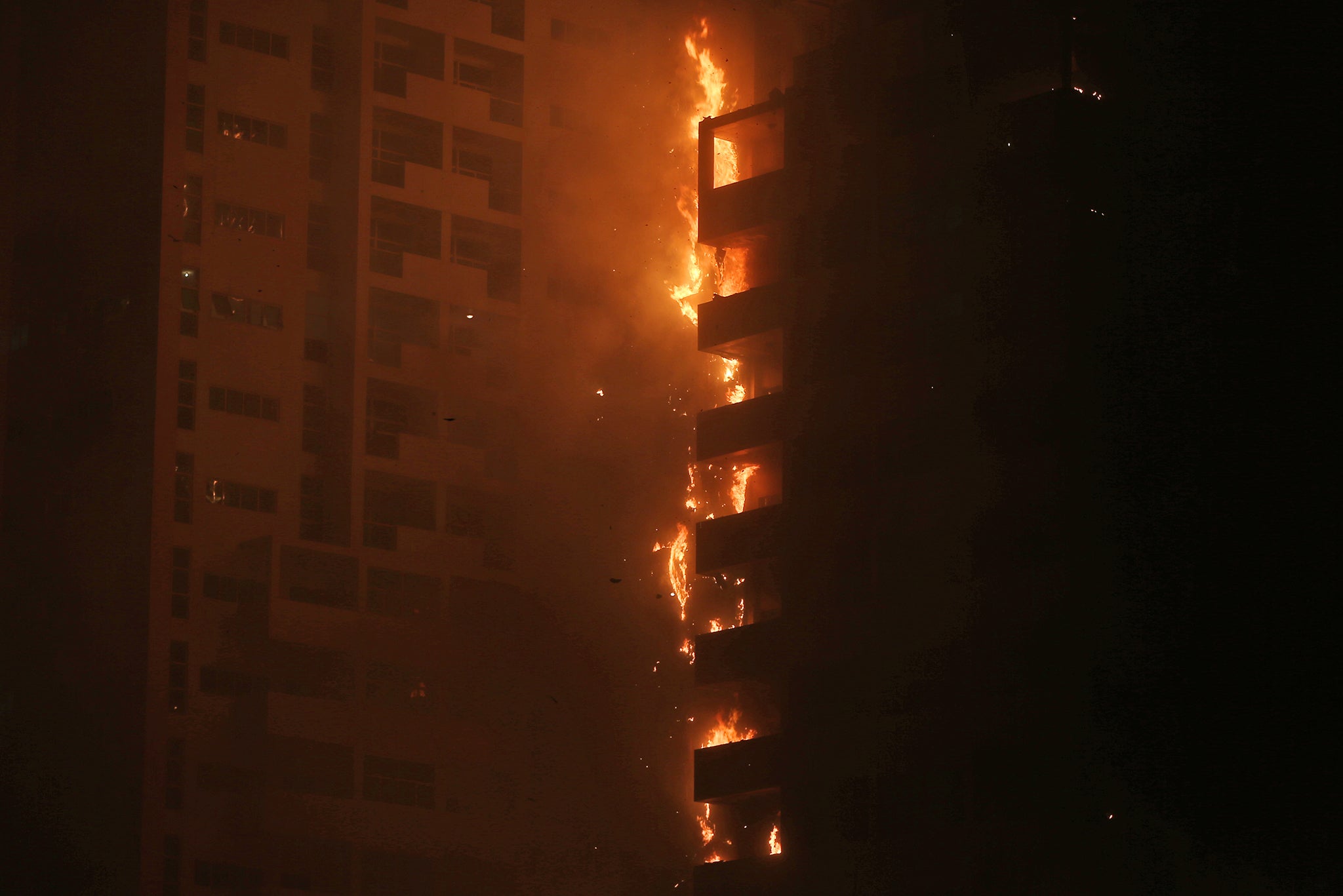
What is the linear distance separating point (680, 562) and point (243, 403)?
8.83 metres

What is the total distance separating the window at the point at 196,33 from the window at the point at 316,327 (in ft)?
16.3

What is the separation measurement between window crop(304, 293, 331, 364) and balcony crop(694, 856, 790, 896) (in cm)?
1346

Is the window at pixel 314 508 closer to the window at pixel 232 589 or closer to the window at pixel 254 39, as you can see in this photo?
the window at pixel 232 589

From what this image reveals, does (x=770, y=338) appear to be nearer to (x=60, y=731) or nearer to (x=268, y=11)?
(x=268, y=11)

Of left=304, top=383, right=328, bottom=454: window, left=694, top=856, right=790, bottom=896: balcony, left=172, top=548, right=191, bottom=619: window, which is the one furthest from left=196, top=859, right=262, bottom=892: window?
left=694, top=856, right=790, bottom=896: balcony

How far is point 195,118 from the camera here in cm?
3891

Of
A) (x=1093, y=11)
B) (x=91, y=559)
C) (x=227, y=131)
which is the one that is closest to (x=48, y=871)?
(x=91, y=559)

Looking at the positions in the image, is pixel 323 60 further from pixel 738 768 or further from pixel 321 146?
pixel 738 768

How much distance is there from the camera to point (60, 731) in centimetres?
3862

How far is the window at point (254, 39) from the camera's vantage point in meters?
39.2

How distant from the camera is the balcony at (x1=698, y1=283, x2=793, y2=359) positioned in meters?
34.0

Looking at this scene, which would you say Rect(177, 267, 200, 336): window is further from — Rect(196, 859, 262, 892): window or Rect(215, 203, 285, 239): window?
Rect(196, 859, 262, 892): window

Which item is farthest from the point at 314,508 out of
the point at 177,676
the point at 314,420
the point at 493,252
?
the point at 493,252

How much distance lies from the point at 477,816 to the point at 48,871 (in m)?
7.82
